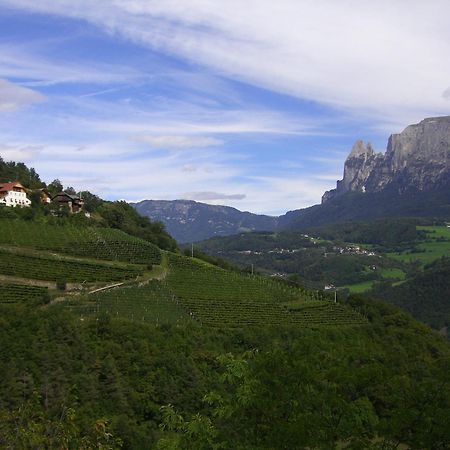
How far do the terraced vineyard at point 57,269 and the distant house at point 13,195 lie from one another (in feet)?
81.5

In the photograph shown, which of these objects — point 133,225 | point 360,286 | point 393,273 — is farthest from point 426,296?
point 133,225

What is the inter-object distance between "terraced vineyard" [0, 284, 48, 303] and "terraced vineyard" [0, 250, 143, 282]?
256 centimetres

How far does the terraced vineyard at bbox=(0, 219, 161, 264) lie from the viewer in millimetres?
60791

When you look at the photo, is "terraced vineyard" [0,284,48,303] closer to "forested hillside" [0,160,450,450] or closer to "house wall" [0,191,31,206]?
"forested hillside" [0,160,450,450]

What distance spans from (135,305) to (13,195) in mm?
37915

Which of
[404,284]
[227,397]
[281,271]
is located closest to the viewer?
[227,397]

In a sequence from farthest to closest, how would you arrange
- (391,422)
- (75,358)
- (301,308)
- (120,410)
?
(301,308), (75,358), (120,410), (391,422)

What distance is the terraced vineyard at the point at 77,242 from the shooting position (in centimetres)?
6079

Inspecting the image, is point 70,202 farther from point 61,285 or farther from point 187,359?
point 187,359

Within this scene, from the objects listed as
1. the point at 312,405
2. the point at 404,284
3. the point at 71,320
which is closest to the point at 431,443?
the point at 312,405

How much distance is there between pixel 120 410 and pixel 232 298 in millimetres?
26046

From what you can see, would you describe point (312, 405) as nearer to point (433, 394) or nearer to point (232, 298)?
point (433, 394)

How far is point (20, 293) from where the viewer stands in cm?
4838

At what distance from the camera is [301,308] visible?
64062 millimetres
